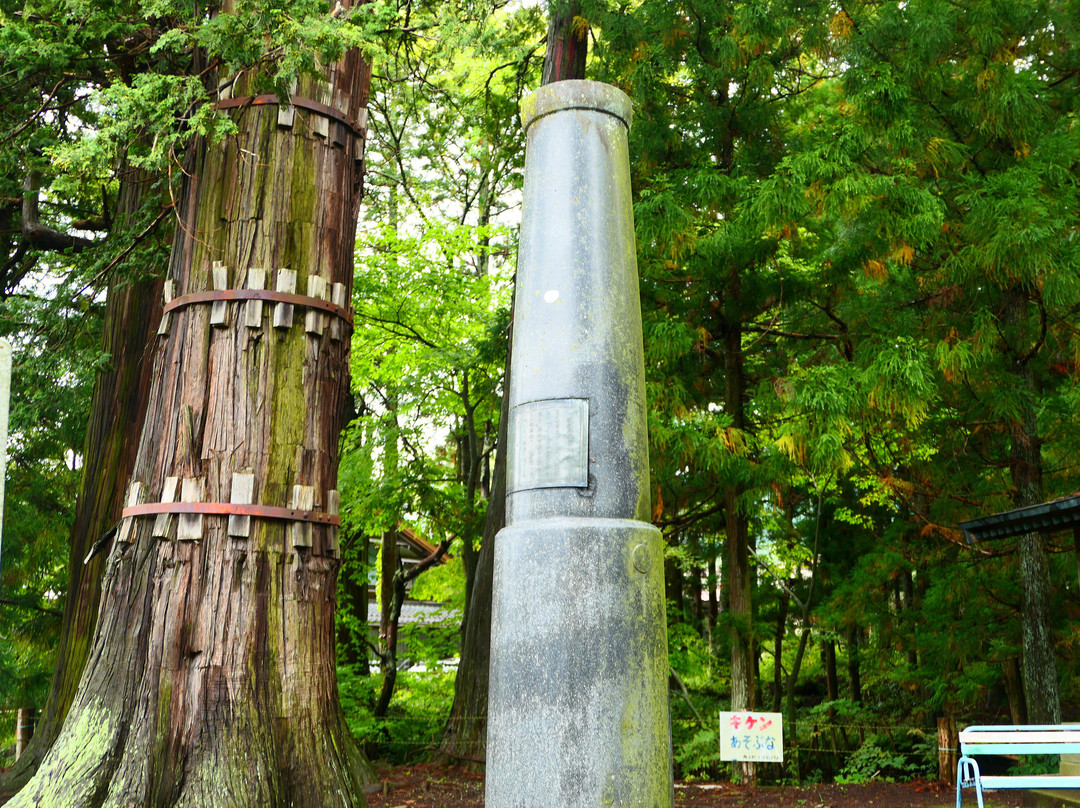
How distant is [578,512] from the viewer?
150 inches

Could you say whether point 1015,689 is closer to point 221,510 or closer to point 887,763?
point 887,763

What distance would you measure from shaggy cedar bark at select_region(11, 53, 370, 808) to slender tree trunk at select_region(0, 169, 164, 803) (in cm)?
249

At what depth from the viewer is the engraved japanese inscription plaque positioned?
3.88 metres

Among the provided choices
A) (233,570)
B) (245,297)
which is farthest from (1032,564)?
(245,297)

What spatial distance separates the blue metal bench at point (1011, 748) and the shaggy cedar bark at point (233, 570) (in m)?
3.26

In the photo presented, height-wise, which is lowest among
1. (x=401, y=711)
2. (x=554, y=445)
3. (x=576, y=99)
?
(x=401, y=711)

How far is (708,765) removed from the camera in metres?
10.8

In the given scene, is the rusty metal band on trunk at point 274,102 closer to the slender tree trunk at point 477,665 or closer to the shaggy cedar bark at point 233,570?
the shaggy cedar bark at point 233,570

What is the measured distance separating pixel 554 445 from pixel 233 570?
6.43 ft

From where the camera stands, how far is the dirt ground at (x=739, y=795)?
7787mm

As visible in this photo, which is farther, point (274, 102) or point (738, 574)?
point (738, 574)

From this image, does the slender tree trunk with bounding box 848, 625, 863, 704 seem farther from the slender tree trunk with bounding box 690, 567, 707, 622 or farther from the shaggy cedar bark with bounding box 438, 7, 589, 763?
the shaggy cedar bark with bounding box 438, 7, 589, 763

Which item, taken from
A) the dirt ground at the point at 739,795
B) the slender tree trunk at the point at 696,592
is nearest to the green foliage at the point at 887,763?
the dirt ground at the point at 739,795

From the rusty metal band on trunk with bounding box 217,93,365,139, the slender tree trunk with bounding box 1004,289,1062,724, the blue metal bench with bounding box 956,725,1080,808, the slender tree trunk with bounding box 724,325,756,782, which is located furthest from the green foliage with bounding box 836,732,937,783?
the rusty metal band on trunk with bounding box 217,93,365,139
